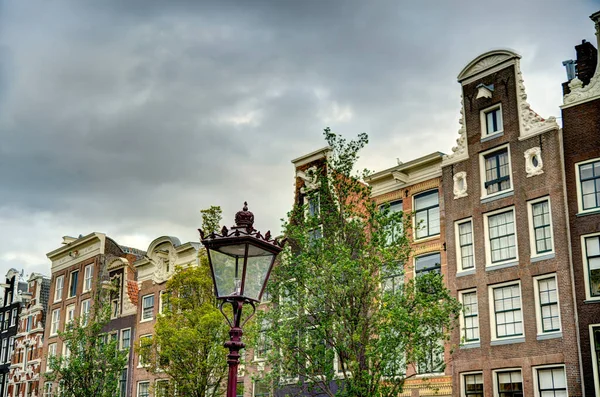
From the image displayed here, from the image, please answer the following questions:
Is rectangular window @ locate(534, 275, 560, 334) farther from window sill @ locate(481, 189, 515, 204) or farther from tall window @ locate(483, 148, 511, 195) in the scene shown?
tall window @ locate(483, 148, 511, 195)

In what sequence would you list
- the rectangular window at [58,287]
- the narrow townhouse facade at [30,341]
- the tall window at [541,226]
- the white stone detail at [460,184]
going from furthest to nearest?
the narrow townhouse facade at [30,341], the rectangular window at [58,287], the white stone detail at [460,184], the tall window at [541,226]

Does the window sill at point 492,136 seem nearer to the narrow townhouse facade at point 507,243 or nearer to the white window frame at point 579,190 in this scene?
the narrow townhouse facade at point 507,243

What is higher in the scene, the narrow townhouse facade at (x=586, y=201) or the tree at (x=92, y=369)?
the narrow townhouse facade at (x=586, y=201)

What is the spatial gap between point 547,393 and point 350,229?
30.2 ft

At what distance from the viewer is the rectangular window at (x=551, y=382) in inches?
1033

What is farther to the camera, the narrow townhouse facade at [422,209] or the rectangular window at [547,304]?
the narrow townhouse facade at [422,209]

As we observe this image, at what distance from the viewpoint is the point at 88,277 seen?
56.2 meters

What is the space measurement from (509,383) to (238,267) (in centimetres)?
1939

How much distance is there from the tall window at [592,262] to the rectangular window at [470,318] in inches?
186

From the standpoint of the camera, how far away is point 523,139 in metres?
29.1

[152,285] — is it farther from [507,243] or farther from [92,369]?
[507,243]

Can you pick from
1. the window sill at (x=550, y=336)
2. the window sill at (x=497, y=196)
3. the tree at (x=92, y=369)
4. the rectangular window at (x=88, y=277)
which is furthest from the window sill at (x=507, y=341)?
the rectangular window at (x=88, y=277)

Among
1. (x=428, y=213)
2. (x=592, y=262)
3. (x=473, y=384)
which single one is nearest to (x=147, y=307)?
(x=428, y=213)

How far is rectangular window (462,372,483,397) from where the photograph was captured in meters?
28.8
